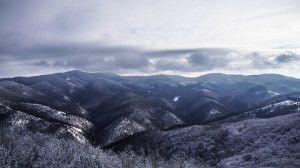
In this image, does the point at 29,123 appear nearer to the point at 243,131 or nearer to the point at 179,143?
the point at 179,143

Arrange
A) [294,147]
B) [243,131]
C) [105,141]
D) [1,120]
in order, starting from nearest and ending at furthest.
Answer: [294,147]
[243,131]
[1,120]
[105,141]

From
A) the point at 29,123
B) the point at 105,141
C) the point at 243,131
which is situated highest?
the point at 243,131

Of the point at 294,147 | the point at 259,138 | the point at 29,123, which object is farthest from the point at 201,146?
the point at 29,123

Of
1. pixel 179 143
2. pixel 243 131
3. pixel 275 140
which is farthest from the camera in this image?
pixel 179 143

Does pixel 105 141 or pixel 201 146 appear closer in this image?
pixel 201 146

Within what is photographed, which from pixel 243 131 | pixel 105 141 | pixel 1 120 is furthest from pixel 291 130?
pixel 1 120

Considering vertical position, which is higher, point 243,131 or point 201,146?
point 243,131
